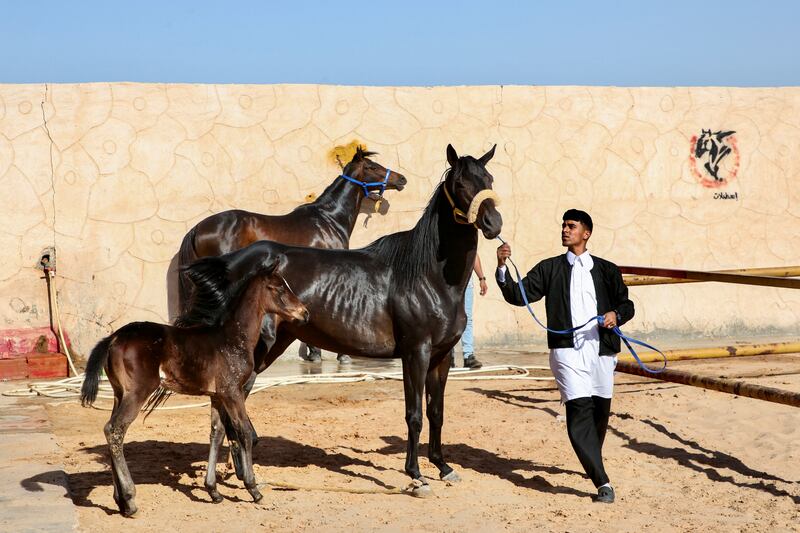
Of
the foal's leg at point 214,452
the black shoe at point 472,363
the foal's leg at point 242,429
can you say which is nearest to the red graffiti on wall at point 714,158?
the black shoe at point 472,363

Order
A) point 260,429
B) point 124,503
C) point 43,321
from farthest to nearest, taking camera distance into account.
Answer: point 43,321 → point 260,429 → point 124,503

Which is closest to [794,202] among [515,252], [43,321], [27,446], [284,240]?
[515,252]

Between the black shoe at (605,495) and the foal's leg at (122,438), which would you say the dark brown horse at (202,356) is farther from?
the black shoe at (605,495)

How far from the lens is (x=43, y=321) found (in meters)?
11.6

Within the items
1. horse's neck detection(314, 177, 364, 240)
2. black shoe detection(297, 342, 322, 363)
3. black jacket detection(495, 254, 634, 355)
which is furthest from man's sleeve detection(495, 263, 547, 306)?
black shoe detection(297, 342, 322, 363)

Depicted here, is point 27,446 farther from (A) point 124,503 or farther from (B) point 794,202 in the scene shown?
(B) point 794,202

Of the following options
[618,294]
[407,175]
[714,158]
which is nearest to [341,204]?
[407,175]

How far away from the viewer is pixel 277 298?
6.10m

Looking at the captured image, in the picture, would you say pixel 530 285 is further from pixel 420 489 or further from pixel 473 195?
pixel 420 489

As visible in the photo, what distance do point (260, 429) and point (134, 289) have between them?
4.25m

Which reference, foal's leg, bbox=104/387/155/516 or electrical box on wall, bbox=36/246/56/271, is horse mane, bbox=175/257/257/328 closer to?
foal's leg, bbox=104/387/155/516

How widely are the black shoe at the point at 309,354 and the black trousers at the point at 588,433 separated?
6.22 meters

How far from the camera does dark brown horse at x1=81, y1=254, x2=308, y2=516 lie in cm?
552

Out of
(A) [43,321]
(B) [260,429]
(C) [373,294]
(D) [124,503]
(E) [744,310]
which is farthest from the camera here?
(E) [744,310]
